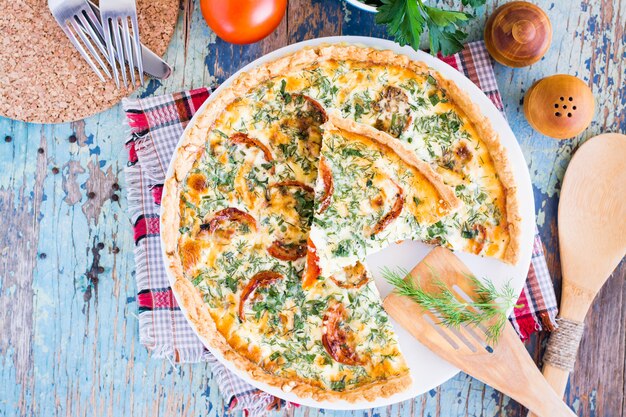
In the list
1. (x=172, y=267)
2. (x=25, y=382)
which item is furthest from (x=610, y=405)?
(x=25, y=382)

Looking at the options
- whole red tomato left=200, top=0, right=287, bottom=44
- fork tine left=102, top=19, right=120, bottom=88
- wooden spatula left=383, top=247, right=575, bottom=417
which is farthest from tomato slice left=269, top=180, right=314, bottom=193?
fork tine left=102, top=19, right=120, bottom=88

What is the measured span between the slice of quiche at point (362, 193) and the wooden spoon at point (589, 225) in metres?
0.96

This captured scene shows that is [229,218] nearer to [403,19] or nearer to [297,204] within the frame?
[297,204]

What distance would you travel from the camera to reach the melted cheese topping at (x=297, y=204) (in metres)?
3.65

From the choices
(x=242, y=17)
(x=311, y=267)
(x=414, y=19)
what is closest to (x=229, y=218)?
(x=311, y=267)

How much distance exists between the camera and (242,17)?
3.66 metres

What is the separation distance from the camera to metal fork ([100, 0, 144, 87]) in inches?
150

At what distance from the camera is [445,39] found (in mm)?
3627

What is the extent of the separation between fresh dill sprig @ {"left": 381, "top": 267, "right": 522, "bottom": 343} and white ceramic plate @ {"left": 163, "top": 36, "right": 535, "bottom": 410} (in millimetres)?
103

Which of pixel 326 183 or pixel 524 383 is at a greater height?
pixel 326 183

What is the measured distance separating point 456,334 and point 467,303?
0.20 m

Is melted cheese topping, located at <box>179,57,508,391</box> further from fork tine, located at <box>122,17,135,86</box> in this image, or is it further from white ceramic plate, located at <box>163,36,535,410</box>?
fork tine, located at <box>122,17,135,86</box>

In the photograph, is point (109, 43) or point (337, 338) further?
point (109, 43)

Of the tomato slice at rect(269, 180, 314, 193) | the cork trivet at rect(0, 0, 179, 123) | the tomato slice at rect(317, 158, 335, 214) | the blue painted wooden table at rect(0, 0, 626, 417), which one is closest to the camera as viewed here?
the tomato slice at rect(317, 158, 335, 214)
